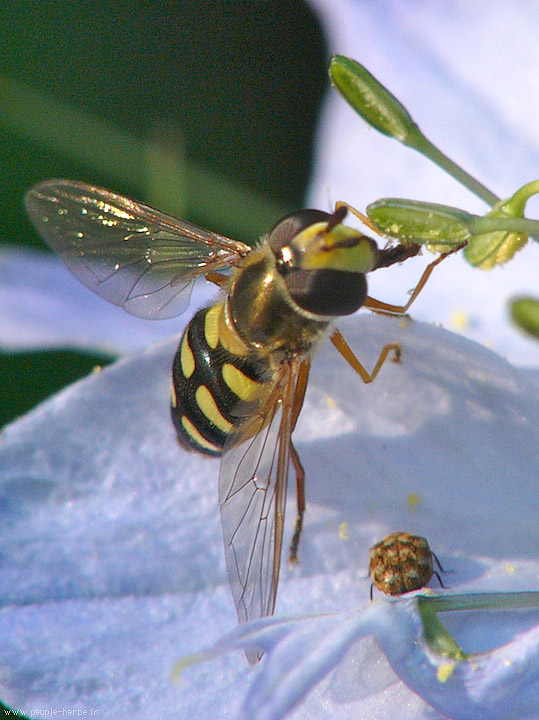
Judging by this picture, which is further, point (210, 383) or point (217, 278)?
point (217, 278)

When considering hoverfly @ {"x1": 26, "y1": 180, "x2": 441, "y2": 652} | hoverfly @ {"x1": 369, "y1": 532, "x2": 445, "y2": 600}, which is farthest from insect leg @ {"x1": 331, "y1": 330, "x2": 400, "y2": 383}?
hoverfly @ {"x1": 369, "y1": 532, "x2": 445, "y2": 600}

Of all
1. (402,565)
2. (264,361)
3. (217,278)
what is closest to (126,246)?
(217,278)

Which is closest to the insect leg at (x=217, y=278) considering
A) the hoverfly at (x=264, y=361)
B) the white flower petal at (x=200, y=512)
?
the hoverfly at (x=264, y=361)

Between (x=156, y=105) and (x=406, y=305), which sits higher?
(x=406, y=305)

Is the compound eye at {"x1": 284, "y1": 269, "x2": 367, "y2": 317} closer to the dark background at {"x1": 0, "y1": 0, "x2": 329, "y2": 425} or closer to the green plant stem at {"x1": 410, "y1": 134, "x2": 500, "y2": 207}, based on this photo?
the green plant stem at {"x1": 410, "y1": 134, "x2": 500, "y2": 207}

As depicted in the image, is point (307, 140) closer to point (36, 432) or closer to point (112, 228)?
point (112, 228)

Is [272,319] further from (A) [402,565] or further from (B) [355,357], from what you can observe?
(A) [402,565]

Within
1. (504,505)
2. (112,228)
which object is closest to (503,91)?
(112,228)

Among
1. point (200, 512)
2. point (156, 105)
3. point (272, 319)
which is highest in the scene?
point (272, 319)
